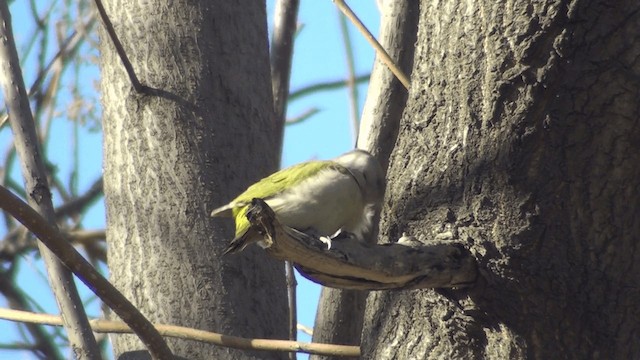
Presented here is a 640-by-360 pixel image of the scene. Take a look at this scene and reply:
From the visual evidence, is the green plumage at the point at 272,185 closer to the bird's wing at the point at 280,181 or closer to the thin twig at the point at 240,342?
the bird's wing at the point at 280,181

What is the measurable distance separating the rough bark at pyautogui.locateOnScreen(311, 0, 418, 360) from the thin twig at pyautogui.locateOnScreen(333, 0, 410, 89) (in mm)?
294

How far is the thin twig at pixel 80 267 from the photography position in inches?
71.8

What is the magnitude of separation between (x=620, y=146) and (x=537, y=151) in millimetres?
174

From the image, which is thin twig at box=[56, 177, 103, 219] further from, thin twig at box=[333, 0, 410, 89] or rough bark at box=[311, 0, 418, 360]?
thin twig at box=[333, 0, 410, 89]

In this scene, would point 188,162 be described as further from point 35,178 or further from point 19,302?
point 19,302

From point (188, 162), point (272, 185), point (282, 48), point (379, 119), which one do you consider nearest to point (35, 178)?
point (188, 162)

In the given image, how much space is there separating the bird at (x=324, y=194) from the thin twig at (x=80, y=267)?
671 millimetres

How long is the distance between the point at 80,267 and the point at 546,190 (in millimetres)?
1015

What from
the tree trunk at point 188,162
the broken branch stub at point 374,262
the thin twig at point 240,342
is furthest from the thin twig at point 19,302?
the broken branch stub at point 374,262

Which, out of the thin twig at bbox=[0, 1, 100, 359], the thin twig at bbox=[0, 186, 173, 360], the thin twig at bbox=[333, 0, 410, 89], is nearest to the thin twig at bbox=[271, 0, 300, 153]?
the thin twig at bbox=[333, 0, 410, 89]

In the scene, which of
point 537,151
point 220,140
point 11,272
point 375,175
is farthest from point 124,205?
point 537,151

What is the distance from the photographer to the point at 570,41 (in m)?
1.91

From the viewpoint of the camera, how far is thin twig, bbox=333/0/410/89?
3135mm

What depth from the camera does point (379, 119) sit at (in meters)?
3.60
